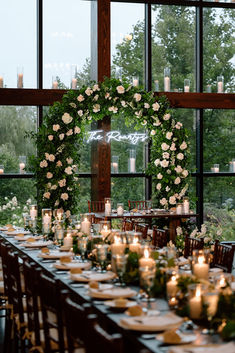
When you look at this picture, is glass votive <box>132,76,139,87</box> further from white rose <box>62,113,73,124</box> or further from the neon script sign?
white rose <box>62,113,73,124</box>

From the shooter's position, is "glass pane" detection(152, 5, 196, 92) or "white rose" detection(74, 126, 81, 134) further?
"glass pane" detection(152, 5, 196, 92)

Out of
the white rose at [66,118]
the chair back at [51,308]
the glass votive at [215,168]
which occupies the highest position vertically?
the white rose at [66,118]

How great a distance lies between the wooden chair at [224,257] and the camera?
16.6 ft

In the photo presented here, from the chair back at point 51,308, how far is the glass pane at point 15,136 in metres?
7.12

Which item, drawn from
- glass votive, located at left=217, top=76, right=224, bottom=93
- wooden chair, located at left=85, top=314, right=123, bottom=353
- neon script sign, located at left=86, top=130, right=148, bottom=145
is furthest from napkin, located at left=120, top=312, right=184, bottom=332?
glass votive, located at left=217, top=76, right=224, bottom=93

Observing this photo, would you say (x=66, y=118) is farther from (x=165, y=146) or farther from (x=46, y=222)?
(x=46, y=222)

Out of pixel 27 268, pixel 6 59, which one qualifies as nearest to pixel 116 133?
pixel 6 59

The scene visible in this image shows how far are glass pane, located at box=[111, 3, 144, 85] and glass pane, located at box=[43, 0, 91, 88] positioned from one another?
52cm

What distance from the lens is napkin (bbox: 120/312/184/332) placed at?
292cm

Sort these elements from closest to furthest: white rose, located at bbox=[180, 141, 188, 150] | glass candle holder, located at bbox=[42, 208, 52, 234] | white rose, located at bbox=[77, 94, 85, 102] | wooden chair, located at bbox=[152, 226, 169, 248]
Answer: wooden chair, located at bbox=[152, 226, 169, 248] < glass candle holder, located at bbox=[42, 208, 52, 234] < white rose, located at bbox=[77, 94, 85, 102] < white rose, located at bbox=[180, 141, 188, 150]

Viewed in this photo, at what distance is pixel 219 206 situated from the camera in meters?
11.6

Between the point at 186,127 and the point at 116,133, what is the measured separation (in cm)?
140

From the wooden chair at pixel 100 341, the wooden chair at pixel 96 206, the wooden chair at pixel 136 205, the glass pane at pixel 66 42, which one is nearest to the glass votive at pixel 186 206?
the wooden chair at pixel 136 205

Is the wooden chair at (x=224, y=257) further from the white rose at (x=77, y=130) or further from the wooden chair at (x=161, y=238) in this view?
the white rose at (x=77, y=130)
